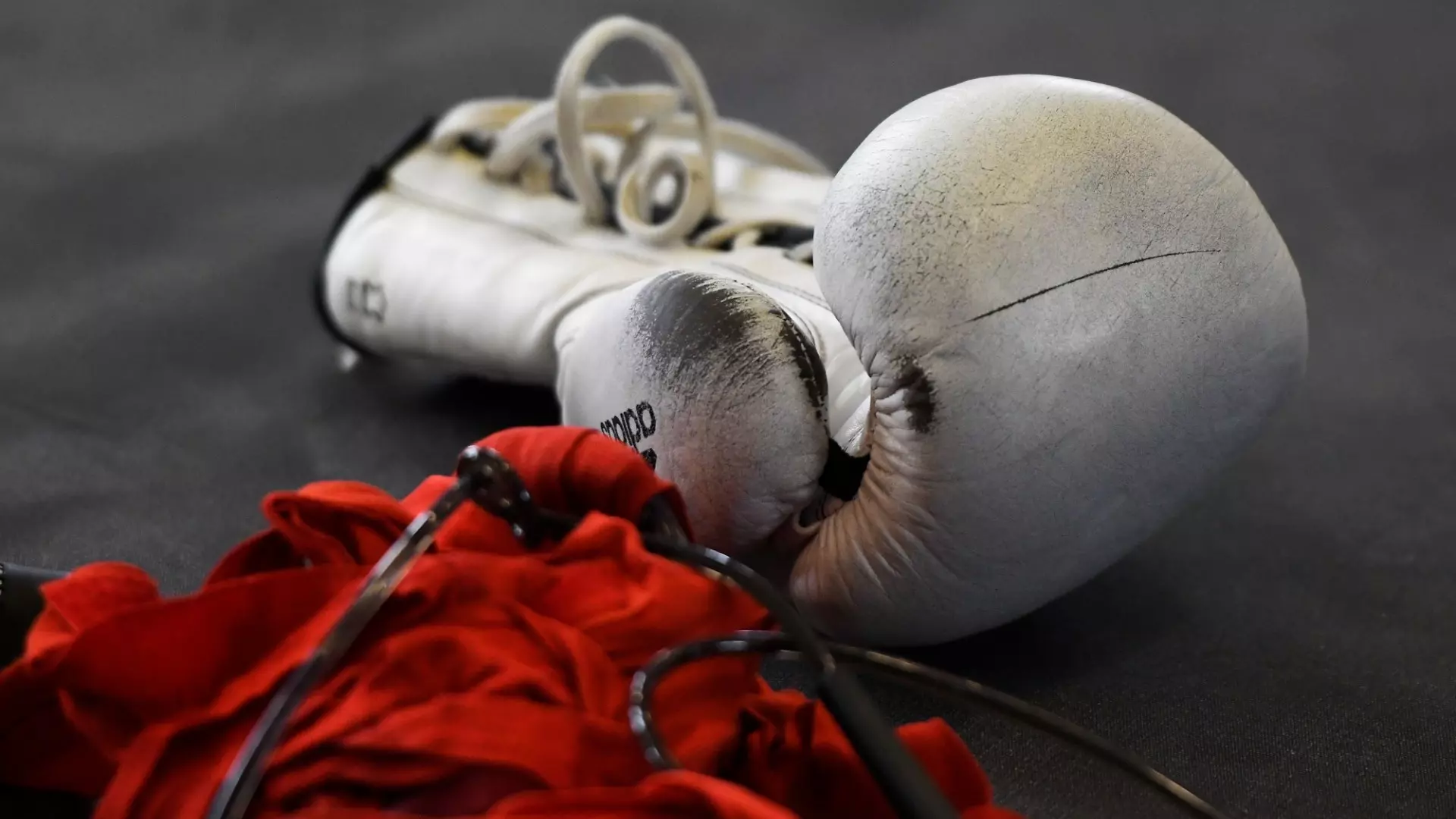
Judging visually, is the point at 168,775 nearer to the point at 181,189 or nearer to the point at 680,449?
the point at 680,449

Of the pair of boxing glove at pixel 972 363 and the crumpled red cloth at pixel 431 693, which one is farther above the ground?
the pair of boxing glove at pixel 972 363

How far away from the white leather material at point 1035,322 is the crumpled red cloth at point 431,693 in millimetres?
99

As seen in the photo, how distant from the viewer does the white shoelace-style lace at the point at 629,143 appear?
2.66 ft

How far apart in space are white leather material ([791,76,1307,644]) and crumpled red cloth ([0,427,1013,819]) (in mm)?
99

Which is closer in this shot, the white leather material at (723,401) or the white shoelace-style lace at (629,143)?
the white leather material at (723,401)

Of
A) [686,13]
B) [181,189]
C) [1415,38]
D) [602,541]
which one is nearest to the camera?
[602,541]

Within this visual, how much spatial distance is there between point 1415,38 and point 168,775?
1.35 m

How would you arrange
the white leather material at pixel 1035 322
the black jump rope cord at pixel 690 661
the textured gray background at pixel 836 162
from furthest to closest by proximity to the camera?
the textured gray background at pixel 836 162 < the white leather material at pixel 1035 322 < the black jump rope cord at pixel 690 661

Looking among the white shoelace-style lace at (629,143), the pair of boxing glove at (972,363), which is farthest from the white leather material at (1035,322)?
the white shoelace-style lace at (629,143)

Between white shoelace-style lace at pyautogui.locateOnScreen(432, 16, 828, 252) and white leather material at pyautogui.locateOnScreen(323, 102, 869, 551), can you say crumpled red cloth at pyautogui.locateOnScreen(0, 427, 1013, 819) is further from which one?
white shoelace-style lace at pyautogui.locateOnScreen(432, 16, 828, 252)

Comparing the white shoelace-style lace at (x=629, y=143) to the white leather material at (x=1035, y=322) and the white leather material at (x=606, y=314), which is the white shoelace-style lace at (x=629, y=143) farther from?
the white leather material at (x=1035, y=322)

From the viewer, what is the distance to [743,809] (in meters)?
0.35

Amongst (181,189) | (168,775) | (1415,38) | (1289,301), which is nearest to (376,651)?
(168,775)

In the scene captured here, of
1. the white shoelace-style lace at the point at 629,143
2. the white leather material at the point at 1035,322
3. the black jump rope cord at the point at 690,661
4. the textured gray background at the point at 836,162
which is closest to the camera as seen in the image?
the black jump rope cord at the point at 690,661
